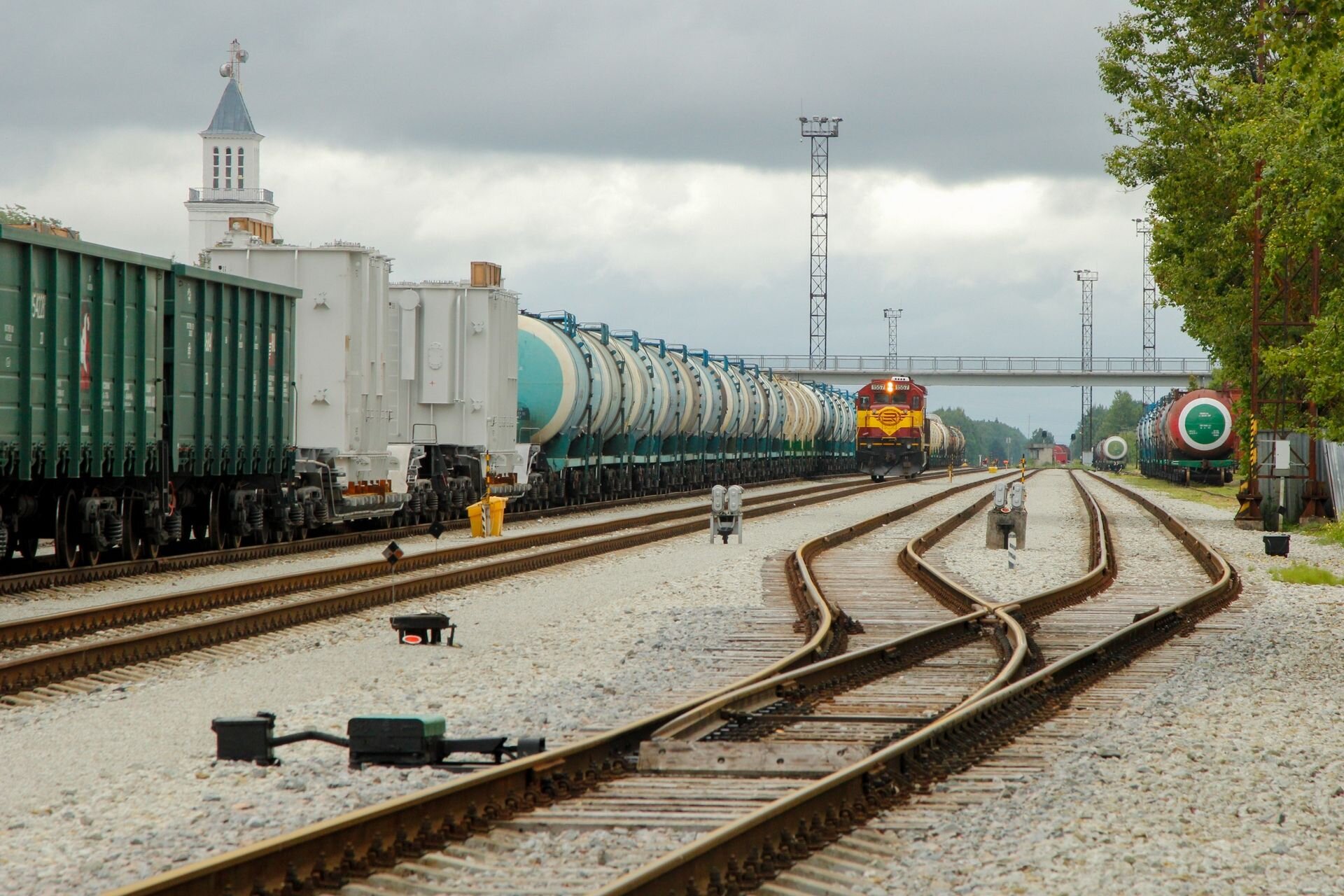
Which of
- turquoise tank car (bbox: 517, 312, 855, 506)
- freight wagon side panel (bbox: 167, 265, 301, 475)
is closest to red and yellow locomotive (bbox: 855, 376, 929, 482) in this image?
turquoise tank car (bbox: 517, 312, 855, 506)

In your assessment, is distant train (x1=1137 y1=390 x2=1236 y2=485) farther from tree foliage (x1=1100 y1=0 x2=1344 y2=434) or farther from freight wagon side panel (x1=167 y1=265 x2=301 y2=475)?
freight wagon side panel (x1=167 y1=265 x2=301 y2=475)

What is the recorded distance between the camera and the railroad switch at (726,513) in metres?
24.8

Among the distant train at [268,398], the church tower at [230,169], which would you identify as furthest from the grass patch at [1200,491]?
the church tower at [230,169]

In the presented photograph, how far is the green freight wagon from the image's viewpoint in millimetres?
15594

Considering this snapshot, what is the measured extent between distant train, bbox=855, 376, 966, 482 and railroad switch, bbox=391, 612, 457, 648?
5187 cm

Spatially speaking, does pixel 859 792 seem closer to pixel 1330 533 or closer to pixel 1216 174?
pixel 1330 533

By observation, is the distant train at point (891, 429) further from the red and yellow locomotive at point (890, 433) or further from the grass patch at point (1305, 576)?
the grass patch at point (1305, 576)

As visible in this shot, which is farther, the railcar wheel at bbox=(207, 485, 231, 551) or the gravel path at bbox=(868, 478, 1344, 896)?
the railcar wheel at bbox=(207, 485, 231, 551)

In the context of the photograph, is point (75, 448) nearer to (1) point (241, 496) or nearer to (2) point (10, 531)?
(2) point (10, 531)

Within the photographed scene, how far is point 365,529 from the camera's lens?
86.1 ft

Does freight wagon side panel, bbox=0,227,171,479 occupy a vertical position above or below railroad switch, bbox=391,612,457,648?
above

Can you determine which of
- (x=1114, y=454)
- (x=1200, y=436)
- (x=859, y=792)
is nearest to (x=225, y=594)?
(x=859, y=792)

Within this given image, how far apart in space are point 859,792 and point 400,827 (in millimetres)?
1994

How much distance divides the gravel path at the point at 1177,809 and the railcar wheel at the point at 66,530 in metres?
11.5
